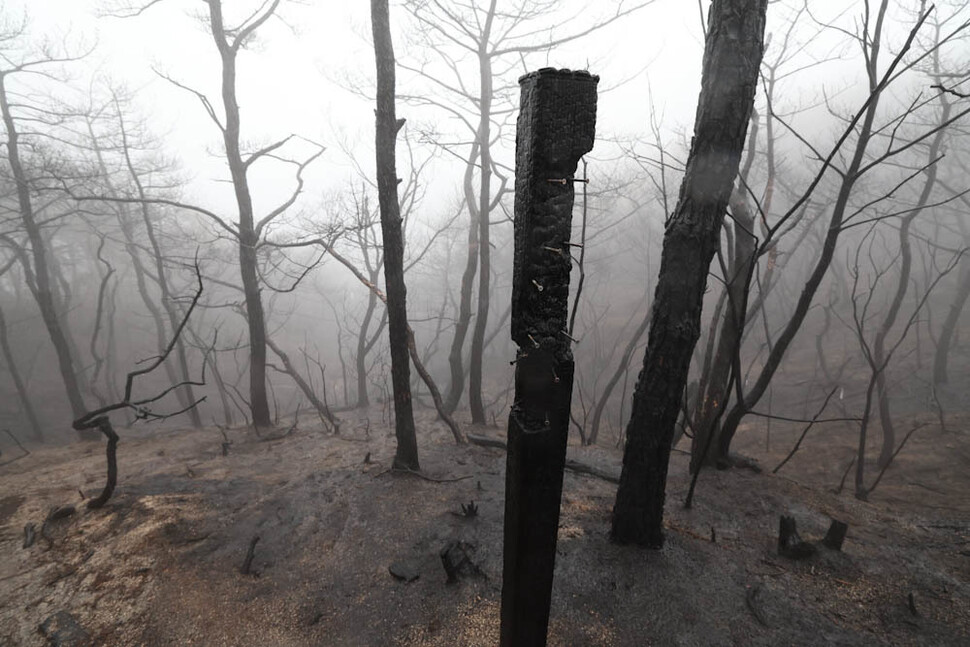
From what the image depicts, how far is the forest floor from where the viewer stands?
2826 millimetres

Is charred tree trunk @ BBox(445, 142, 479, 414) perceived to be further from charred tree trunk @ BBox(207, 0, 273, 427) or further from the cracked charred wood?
the cracked charred wood

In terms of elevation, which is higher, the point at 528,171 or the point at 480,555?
the point at 528,171

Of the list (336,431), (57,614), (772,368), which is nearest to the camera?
(57,614)

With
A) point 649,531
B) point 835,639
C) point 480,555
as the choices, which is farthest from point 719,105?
point 480,555

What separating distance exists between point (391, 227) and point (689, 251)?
360 cm

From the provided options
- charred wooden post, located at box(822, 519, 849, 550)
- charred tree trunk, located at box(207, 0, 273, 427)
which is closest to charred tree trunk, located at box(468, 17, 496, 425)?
charred tree trunk, located at box(207, 0, 273, 427)

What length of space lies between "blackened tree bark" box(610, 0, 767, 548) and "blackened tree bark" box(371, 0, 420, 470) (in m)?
2.94

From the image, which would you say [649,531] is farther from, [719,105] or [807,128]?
[807,128]

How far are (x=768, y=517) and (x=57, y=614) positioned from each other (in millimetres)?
6402

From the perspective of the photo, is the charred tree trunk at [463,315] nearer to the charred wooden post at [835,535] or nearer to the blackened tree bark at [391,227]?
the blackened tree bark at [391,227]

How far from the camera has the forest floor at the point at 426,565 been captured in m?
2.83

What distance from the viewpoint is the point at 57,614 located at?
302cm

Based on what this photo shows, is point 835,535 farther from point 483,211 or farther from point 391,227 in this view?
point 483,211

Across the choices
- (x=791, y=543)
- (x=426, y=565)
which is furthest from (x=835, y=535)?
(x=426, y=565)
